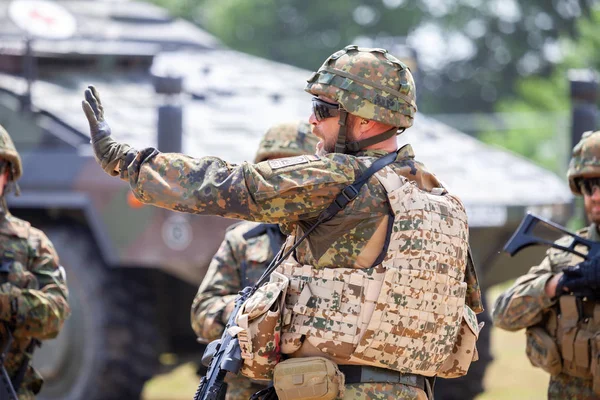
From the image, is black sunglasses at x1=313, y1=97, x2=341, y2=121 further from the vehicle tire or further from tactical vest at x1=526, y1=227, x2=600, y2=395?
the vehicle tire

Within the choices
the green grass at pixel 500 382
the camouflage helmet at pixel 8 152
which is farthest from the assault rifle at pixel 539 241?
the green grass at pixel 500 382

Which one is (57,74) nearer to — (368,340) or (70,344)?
(70,344)

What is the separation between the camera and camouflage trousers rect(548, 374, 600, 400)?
211 inches

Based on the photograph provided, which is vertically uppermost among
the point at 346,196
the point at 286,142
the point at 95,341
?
the point at 346,196

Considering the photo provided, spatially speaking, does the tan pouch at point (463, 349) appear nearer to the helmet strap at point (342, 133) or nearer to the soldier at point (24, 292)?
the helmet strap at point (342, 133)

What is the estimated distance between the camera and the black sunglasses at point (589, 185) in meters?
5.47

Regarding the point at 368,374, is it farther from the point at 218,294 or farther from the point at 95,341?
the point at 95,341

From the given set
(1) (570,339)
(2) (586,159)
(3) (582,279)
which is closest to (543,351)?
(1) (570,339)

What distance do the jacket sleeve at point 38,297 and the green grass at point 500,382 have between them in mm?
4061

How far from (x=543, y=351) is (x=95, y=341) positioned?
3.80 m

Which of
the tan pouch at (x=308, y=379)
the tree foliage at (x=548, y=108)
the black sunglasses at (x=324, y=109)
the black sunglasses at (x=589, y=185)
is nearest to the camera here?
the tan pouch at (x=308, y=379)

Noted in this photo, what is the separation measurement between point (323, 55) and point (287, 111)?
1928cm

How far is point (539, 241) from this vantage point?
5539mm

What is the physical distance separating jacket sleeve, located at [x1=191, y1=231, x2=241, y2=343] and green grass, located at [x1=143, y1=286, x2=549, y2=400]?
405 centimetres
